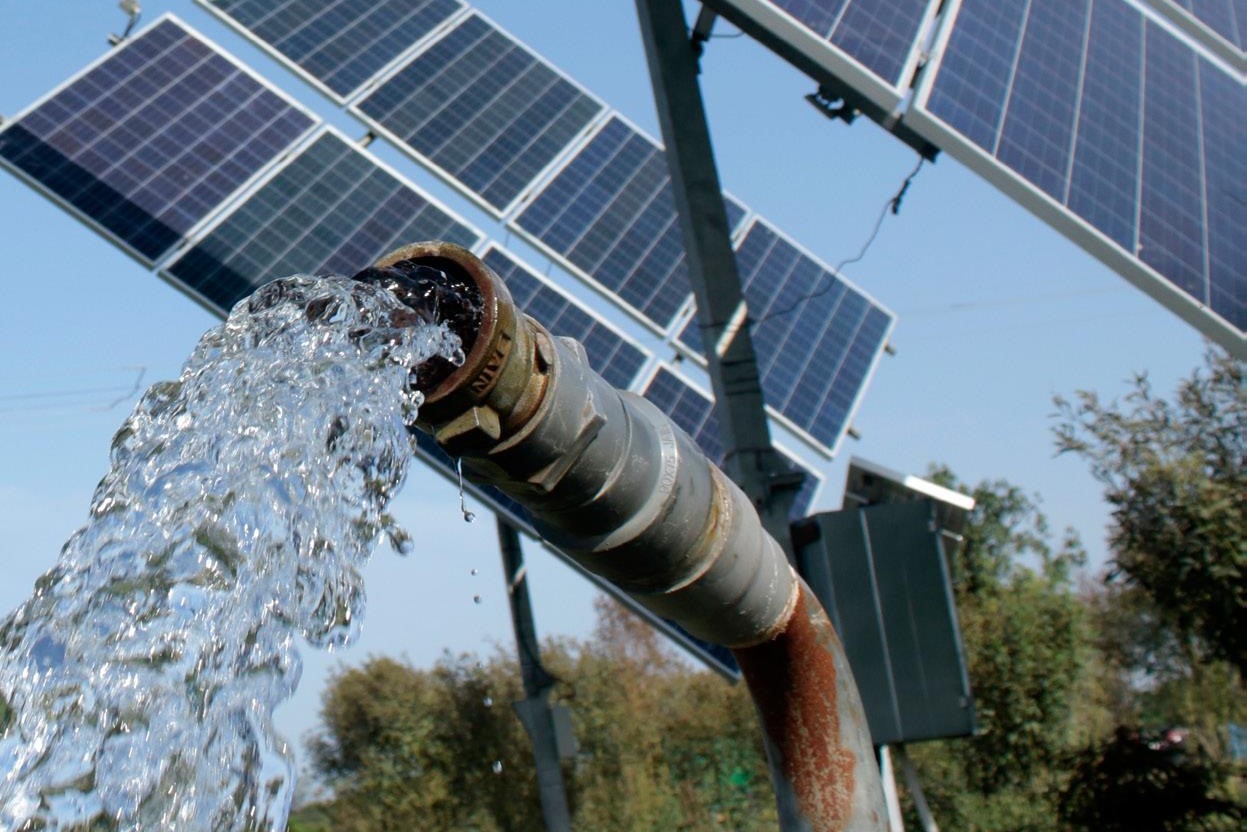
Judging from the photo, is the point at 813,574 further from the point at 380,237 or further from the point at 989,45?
the point at 380,237

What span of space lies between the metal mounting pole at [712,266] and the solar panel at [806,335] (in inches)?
177

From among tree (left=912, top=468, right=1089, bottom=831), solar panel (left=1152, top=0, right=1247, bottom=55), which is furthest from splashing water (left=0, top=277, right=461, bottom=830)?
tree (left=912, top=468, right=1089, bottom=831)

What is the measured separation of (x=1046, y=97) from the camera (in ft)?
24.2

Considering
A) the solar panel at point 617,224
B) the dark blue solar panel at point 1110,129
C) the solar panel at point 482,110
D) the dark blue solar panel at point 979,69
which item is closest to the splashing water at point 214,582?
the dark blue solar panel at point 979,69

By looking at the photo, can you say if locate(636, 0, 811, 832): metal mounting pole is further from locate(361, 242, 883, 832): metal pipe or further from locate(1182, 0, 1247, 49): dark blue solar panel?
locate(1182, 0, 1247, 49): dark blue solar panel

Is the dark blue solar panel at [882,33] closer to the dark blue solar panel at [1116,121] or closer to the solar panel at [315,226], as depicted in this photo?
the dark blue solar panel at [1116,121]

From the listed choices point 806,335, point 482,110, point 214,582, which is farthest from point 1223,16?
point 214,582

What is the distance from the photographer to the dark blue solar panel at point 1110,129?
19.9 ft

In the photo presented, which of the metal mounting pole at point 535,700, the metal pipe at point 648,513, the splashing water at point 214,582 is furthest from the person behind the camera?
the metal mounting pole at point 535,700

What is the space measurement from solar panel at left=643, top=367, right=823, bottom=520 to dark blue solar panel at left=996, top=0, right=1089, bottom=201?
13.5 ft

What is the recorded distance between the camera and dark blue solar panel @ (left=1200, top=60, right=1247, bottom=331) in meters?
5.95

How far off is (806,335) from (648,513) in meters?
10.7

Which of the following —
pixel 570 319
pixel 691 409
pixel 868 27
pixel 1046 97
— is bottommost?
pixel 868 27

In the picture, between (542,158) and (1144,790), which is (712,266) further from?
(1144,790)
